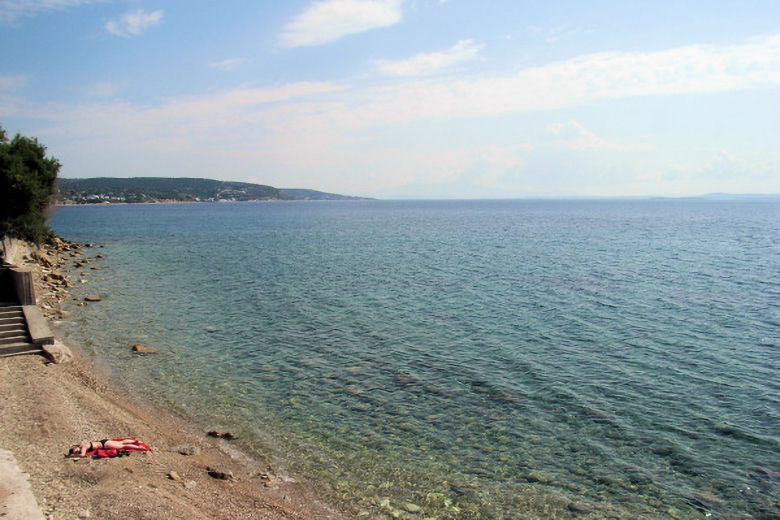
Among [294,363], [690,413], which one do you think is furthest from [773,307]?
[294,363]

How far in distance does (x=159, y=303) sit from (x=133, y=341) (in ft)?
29.8

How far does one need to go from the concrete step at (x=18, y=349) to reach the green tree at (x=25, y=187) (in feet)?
65.8

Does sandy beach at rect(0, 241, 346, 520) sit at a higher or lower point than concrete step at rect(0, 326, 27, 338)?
lower

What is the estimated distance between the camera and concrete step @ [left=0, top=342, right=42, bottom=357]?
1897 centimetres

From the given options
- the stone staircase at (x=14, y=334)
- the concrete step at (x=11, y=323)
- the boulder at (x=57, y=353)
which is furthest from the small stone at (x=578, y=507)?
the concrete step at (x=11, y=323)

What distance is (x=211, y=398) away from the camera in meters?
17.2

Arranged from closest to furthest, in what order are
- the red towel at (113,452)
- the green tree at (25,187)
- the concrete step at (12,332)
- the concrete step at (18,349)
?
the red towel at (113,452)
the concrete step at (18,349)
the concrete step at (12,332)
the green tree at (25,187)

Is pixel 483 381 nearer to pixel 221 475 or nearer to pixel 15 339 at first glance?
pixel 221 475

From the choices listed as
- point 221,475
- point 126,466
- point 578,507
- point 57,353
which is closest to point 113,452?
point 126,466

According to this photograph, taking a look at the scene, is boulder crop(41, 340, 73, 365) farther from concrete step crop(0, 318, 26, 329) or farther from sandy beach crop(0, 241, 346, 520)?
concrete step crop(0, 318, 26, 329)

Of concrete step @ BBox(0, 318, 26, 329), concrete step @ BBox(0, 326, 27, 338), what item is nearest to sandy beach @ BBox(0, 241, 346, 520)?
concrete step @ BBox(0, 326, 27, 338)

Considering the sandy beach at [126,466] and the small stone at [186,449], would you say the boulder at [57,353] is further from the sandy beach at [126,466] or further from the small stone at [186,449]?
the small stone at [186,449]

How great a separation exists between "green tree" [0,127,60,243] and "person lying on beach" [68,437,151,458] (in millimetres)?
29799

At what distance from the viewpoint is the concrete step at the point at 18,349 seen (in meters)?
19.0
